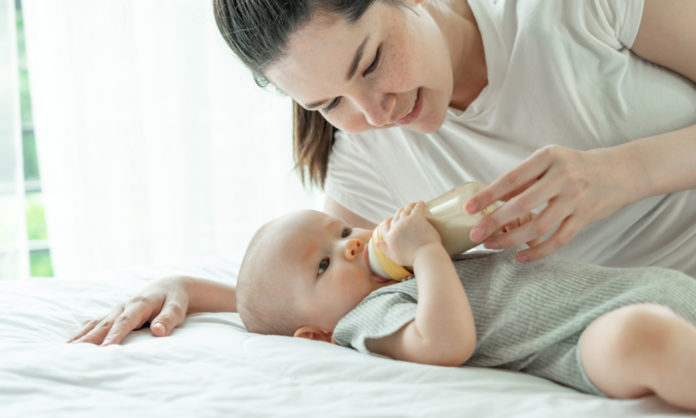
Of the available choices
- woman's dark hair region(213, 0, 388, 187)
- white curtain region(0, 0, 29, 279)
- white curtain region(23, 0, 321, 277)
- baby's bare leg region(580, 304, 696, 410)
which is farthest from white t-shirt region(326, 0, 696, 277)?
white curtain region(0, 0, 29, 279)

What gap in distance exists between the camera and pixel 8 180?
9.42 ft

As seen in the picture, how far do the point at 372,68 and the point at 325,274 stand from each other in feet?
1.27

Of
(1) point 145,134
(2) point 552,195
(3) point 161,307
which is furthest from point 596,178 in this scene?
(1) point 145,134

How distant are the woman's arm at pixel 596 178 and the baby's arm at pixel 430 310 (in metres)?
0.08

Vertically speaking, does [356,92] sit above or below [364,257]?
above

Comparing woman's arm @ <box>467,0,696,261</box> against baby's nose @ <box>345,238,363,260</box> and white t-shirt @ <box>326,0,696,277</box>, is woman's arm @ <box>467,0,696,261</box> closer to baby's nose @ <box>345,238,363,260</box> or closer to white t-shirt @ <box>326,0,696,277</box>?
white t-shirt @ <box>326,0,696,277</box>

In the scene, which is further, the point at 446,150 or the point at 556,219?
the point at 446,150

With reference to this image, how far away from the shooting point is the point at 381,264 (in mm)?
1266

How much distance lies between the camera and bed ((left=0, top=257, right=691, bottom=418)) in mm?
863

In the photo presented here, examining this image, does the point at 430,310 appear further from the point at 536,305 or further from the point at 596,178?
the point at 596,178

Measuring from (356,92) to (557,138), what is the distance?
46cm

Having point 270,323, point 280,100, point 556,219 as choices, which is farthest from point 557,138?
point 280,100

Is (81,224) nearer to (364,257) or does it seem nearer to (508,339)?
(364,257)

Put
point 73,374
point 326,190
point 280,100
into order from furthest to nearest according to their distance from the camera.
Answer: point 280,100 < point 326,190 < point 73,374
